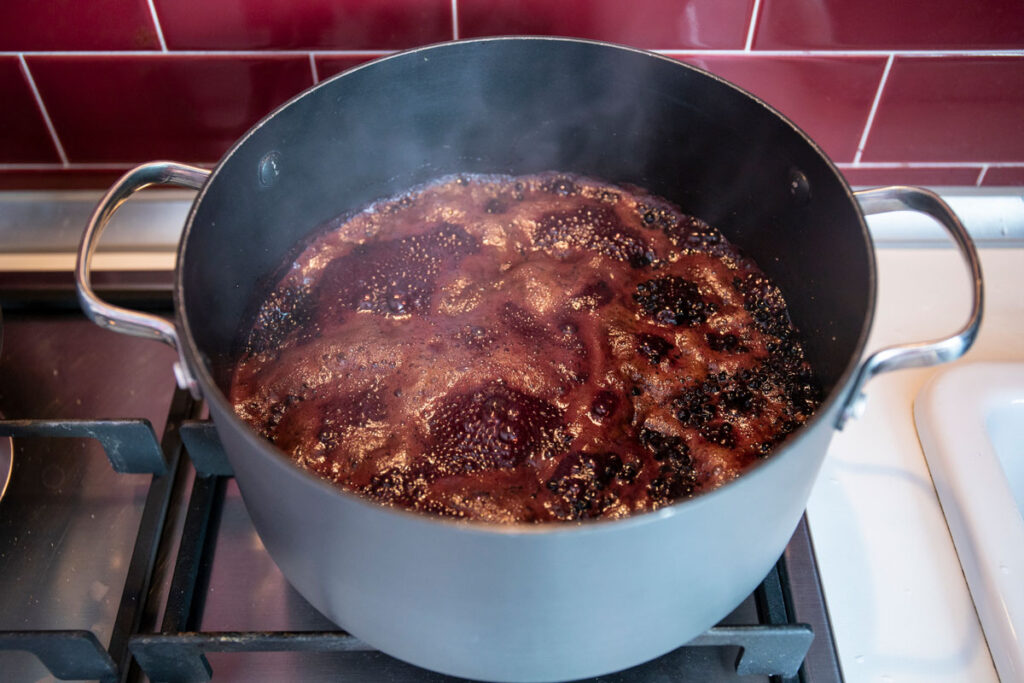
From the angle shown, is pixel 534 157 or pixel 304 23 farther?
pixel 534 157

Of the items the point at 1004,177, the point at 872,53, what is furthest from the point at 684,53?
the point at 1004,177

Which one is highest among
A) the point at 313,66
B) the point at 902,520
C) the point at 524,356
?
the point at 313,66

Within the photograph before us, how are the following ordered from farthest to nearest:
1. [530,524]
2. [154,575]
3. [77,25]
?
1. [77,25]
2. [154,575]
3. [530,524]

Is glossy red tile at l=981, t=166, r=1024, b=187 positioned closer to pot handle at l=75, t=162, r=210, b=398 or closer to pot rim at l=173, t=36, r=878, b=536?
pot rim at l=173, t=36, r=878, b=536

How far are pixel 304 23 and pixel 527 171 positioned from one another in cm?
30

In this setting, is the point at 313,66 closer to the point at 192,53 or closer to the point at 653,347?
the point at 192,53

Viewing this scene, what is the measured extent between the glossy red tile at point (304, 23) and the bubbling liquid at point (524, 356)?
0.18 m

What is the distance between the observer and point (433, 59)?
0.85 m

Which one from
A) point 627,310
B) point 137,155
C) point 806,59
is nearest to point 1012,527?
point 627,310

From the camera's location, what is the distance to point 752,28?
0.91 metres

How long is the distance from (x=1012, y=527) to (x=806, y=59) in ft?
1.70

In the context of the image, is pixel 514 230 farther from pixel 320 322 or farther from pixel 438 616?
pixel 438 616

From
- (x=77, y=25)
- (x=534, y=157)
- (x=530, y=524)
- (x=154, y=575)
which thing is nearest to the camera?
(x=530, y=524)

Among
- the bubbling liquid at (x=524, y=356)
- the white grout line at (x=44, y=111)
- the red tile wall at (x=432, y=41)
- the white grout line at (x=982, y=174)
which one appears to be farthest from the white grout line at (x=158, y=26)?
the white grout line at (x=982, y=174)
